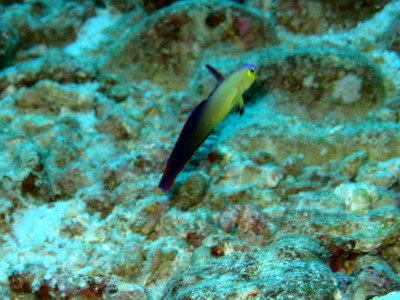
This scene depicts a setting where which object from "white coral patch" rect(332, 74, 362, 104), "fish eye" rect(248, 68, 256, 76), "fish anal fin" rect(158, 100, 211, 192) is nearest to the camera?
"fish anal fin" rect(158, 100, 211, 192)

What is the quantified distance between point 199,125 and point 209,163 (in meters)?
1.62

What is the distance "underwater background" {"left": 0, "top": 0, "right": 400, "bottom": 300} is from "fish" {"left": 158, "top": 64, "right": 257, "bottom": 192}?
59cm

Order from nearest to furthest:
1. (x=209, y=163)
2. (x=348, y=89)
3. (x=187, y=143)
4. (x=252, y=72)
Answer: (x=187, y=143), (x=252, y=72), (x=209, y=163), (x=348, y=89)

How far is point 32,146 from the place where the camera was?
3.20 meters

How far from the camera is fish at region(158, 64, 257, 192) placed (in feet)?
6.35

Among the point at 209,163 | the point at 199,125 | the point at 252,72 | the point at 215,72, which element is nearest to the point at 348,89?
the point at 209,163

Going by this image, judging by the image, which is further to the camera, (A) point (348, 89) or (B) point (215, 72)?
(A) point (348, 89)

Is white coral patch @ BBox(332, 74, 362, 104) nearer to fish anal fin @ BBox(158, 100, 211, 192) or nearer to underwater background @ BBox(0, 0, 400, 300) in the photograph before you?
underwater background @ BBox(0, 0, 400, 300)

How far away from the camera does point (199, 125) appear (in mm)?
1946

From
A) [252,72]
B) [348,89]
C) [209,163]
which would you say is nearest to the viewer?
[252,72]

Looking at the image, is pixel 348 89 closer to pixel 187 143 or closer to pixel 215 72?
pixel 215 72

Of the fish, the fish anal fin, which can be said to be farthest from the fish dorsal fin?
the fish anal fin

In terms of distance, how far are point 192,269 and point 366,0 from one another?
518 centimetres

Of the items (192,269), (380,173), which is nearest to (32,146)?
(192,269)
